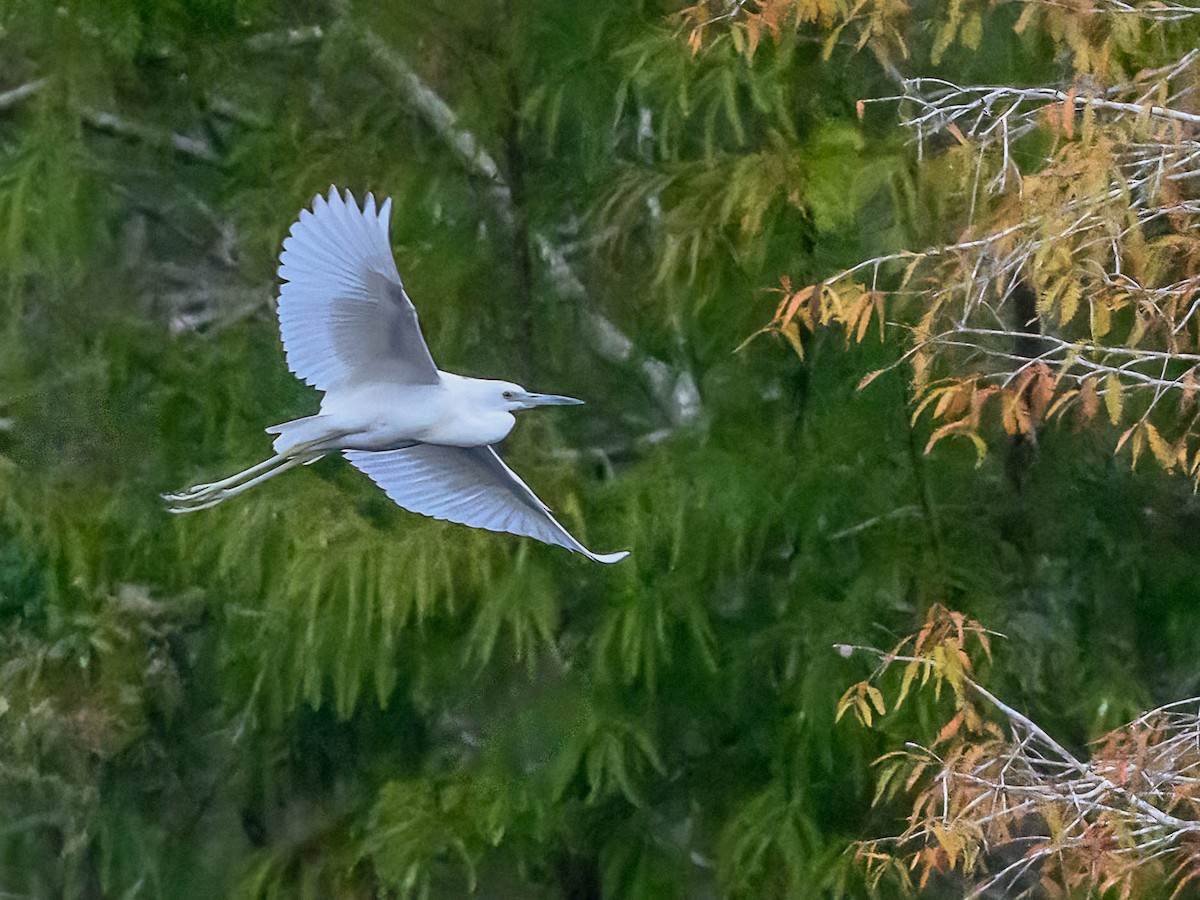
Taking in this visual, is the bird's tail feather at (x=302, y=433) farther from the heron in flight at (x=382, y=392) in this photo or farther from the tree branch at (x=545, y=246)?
the tree branch at (x=545, y=246)

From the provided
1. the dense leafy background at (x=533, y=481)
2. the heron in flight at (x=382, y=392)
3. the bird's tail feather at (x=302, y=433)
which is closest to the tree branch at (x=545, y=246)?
the dense leafy background at (x=533, y=481)

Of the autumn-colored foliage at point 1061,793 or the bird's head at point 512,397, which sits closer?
the autumn-colored foliage at point 1061,793

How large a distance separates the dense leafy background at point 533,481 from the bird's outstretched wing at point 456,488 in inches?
11.1

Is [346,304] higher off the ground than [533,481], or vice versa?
[346,304]

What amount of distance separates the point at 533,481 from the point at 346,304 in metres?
0.48

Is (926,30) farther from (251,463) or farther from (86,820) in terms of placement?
(86,820)

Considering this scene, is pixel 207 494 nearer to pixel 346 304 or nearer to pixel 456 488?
pixel 456 488

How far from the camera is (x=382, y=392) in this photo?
48.2 inches

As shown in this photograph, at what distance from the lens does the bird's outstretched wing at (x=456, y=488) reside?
4.30 feet

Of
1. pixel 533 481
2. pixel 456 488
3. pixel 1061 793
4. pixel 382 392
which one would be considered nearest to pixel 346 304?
pixel 382 392

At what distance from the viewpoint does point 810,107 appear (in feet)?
5.14

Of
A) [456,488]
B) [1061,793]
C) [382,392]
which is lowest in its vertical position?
[1061,793]

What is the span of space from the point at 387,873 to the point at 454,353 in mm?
628

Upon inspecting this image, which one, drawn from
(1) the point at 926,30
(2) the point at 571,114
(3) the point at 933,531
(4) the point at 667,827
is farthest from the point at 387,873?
(1) the point at 926,30
